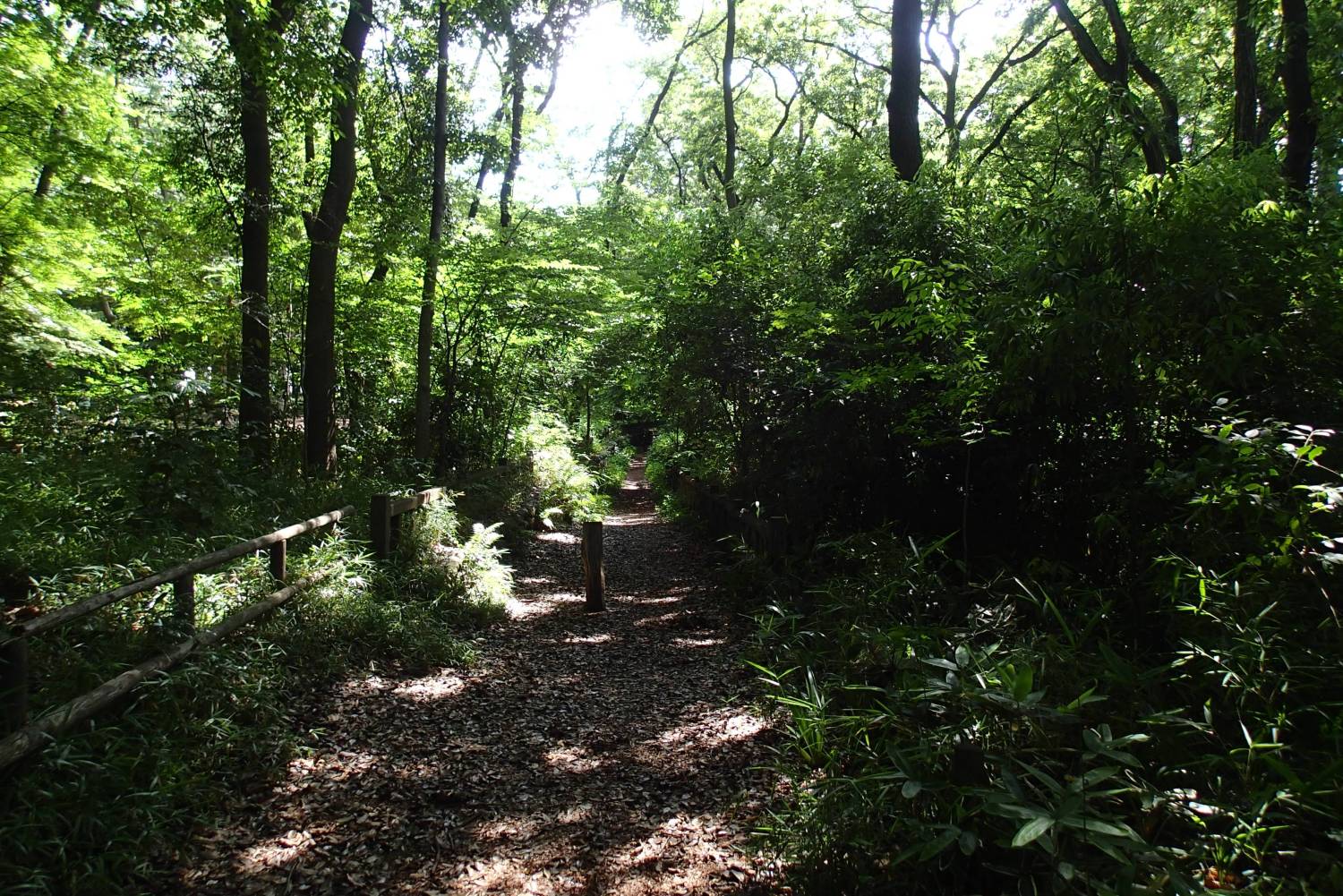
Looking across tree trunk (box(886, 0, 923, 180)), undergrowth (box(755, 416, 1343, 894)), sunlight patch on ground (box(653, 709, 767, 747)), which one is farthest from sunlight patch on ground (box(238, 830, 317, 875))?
tree trunk (box(886, 0, 923, 180))

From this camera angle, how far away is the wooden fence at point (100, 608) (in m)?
2.74

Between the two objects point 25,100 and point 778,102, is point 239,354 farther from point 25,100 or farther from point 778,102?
point 778,102

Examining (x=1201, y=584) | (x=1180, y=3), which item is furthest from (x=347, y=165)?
(x=1180, y=3)

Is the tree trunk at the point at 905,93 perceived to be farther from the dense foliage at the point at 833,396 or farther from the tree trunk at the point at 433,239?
the tree trunk at the point at 433,239

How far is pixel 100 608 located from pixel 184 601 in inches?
22.5

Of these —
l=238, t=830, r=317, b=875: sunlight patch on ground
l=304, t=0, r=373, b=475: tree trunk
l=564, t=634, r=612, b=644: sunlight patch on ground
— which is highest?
l=304, t=0, r=373, b=475: tree trunk

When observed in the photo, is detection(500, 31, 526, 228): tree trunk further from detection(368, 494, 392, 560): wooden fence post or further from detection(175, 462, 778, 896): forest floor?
detection(175, 462, 778, 896): forest floor

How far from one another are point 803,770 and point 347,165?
29.3ft

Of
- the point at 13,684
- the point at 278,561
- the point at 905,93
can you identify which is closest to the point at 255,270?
the point at 278,561

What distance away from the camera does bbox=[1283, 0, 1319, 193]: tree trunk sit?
7078 mm

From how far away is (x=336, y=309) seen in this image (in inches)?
A: 426

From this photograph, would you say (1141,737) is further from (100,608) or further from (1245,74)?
(1245,74)

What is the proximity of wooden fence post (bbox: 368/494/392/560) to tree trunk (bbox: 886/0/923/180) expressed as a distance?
6803 mm

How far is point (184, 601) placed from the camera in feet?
13.0
